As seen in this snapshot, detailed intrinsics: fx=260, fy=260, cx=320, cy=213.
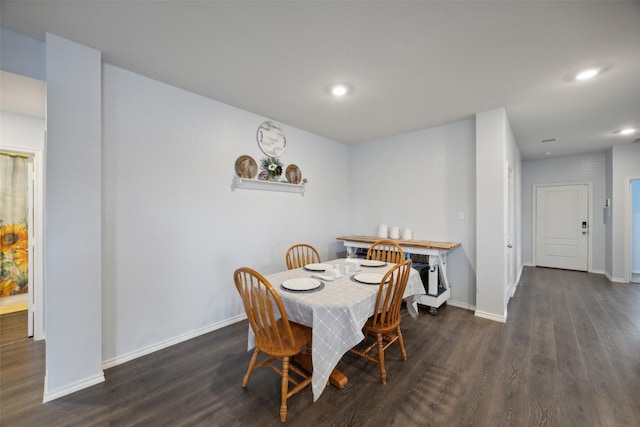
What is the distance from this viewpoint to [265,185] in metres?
3.27

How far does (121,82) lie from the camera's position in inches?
86.5

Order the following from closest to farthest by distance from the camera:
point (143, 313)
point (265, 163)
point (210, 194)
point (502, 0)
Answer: point (502, 0)
point (143, 313)
point (210, 194)
point (265, 163)

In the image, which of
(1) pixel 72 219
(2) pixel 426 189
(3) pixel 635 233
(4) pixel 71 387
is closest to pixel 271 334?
(4) pixel 71 387

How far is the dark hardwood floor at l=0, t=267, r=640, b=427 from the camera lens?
1604 mm

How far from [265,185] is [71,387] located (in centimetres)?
238

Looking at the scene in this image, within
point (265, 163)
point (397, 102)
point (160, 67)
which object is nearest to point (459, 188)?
point (397, 102)

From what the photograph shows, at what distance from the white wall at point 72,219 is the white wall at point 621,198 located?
294 inches

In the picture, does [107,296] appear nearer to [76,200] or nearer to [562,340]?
[76,200]

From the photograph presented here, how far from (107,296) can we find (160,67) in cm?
195

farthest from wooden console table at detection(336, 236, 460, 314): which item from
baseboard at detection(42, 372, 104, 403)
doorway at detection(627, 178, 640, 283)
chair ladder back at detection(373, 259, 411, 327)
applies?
doorway at detection(627, 178, 640, 283)

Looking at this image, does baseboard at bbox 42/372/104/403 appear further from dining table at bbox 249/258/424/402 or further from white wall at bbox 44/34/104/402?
dining table at bbox 249/258/424/402

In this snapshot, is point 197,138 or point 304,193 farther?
point 304,193

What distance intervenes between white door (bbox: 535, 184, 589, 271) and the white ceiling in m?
3.02

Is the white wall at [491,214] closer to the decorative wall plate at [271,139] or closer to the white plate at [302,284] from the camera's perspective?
the white plate at [302,284]
